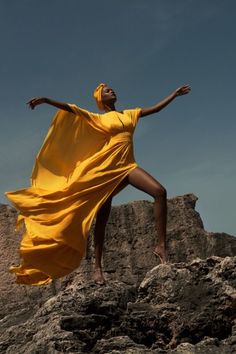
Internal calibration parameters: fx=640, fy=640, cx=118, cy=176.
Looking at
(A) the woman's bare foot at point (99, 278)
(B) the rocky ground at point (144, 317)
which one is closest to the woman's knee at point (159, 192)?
(B) the rocky ground at point (144, 317)

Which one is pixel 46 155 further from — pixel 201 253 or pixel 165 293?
pixel 201 253

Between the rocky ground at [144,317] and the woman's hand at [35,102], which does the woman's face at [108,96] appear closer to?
the woman's hand at [35,102]

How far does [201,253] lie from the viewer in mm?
7320

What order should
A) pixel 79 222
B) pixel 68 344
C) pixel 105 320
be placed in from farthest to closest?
1. pixel 79 222
2. pixel 105 320
3. pixel 68 344

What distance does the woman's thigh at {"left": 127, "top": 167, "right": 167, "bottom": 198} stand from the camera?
526cm

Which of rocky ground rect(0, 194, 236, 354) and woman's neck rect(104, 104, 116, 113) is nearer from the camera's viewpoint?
rocky ground rect(0, 194, 236, 354)

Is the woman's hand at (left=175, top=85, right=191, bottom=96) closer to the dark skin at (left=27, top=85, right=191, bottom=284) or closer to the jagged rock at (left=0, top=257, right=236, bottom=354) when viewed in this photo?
the dark skin at (left=27, top=85, right=191, bottom=284)

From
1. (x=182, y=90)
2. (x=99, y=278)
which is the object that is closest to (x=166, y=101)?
(x=182, y=90)

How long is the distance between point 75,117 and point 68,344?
7.74ft

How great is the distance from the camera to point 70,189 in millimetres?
5453

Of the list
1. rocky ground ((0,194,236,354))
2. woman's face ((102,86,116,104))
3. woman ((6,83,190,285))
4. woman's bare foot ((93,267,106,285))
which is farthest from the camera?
woman's face ((102,86,116,104))

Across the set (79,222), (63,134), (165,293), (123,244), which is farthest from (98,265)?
(123,244)

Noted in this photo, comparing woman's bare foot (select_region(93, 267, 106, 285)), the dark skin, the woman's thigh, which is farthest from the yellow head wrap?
woman's bare foot (select_region(93, 267, 106, 285))

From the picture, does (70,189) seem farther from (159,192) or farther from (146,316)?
(146,316)
